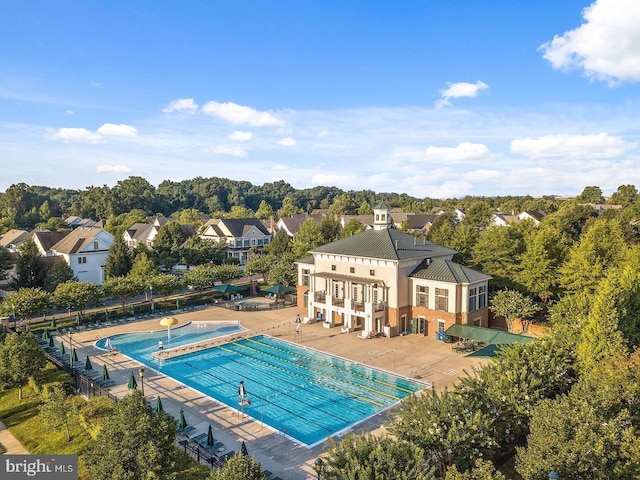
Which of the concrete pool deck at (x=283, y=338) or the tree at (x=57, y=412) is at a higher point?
the tree at (x=57, y=412)

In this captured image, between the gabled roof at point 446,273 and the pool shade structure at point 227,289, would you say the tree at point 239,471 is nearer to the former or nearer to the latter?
the gabled roof at point 446,273

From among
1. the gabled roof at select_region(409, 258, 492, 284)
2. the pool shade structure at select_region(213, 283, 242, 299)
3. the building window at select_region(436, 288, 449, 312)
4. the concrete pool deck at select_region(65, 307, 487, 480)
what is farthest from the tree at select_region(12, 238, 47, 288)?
the building window at select_region(436, 288, 449, 312)

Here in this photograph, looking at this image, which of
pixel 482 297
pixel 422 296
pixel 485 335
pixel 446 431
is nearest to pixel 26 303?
pixel 422 296

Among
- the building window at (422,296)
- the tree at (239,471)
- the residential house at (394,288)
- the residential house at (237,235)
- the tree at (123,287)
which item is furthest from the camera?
the residential house at (237,235)

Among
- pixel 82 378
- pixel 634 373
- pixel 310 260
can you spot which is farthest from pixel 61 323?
pixel 634 373

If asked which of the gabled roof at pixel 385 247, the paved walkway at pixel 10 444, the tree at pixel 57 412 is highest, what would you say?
the gabled roof at pixel 385 247

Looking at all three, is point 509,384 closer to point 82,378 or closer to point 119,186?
point 82,378

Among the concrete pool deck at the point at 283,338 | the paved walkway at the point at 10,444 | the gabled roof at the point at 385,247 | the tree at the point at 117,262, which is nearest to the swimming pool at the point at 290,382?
the concrete pool deck at the point at 283,338
